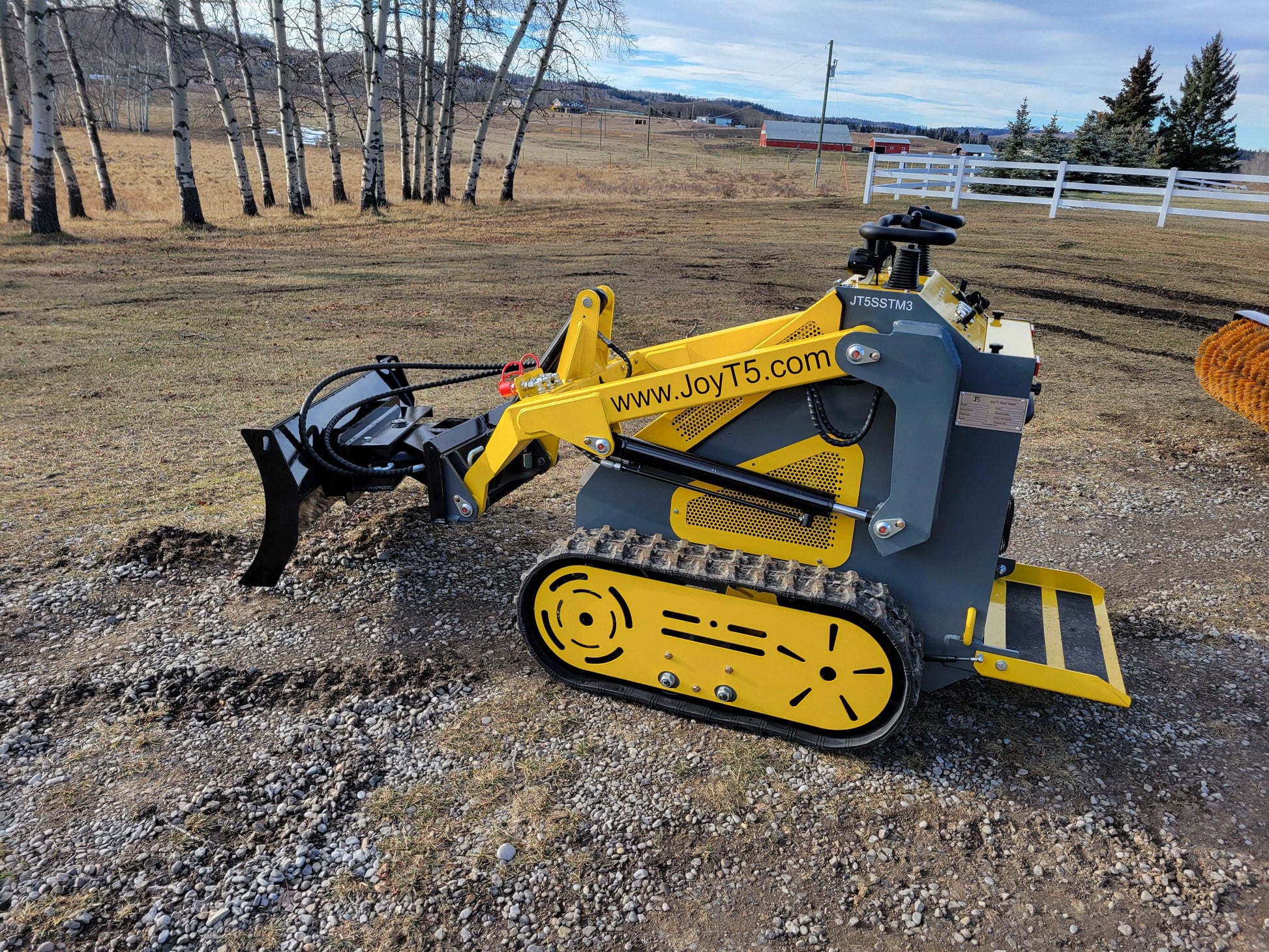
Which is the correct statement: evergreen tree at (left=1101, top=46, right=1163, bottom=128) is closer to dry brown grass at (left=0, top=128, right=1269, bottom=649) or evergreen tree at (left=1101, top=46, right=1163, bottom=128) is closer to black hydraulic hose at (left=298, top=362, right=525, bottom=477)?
dry brown grass at (left=0, top=128, right=1269, bottom=649)

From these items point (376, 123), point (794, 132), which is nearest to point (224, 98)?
point (376, 123)

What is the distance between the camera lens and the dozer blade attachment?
489 centimetres

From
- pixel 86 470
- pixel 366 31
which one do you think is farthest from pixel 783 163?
pixel 86 470

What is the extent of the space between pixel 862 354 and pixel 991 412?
659mm

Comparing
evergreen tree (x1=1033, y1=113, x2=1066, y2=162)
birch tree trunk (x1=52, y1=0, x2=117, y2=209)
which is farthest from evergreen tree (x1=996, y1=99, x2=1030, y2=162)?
birch tree trunk (x1=52, y1=0, x2=117, y2=209)

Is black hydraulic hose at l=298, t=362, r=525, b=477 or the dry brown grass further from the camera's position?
the dry brown grass

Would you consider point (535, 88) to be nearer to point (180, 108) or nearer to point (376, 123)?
point (376, 123)

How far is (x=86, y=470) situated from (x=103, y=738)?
153 inches

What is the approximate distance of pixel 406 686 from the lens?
4.61 m

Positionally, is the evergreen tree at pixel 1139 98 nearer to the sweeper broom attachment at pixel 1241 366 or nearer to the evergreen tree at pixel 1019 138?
the evergreen tree at pixel 1019 138

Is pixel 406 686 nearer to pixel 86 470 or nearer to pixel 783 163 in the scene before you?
pixel 86 470

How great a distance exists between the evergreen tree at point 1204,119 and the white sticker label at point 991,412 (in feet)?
141

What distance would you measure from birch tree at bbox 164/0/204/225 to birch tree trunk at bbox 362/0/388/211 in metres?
4.71

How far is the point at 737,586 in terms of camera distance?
398 centimetres
